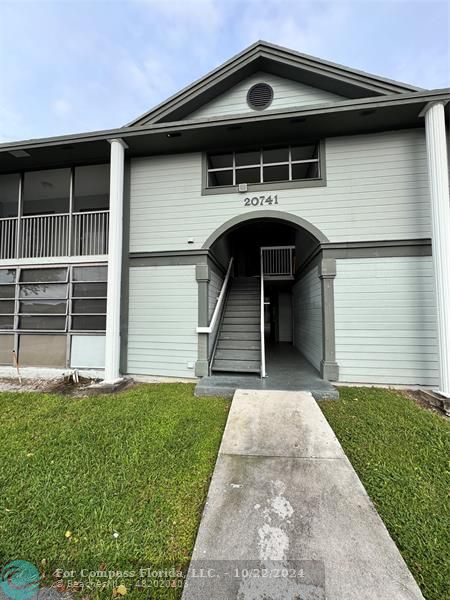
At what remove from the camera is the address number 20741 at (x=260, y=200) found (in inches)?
231

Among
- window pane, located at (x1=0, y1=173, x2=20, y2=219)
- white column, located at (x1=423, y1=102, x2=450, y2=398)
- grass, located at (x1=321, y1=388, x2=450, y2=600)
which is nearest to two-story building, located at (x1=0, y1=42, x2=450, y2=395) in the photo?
white column, located at (x1=423, y1=102, x2=450, y2=398)

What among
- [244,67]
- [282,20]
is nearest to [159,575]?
[244,67]

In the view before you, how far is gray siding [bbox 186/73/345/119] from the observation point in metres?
5.76

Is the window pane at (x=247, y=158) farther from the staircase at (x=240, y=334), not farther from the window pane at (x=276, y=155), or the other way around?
the staircase at (x=240, y=334)

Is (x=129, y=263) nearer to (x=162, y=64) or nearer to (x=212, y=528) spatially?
(x=212, y=528)

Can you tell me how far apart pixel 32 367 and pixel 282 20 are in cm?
1110

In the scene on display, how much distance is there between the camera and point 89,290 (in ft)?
21.6

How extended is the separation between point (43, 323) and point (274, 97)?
764 cm

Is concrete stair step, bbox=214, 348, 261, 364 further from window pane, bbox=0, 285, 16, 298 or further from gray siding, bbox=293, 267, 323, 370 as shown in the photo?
window pane, bbox=0, 285, 16, 298

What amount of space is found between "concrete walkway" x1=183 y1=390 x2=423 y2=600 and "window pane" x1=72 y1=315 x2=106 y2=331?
4505mm

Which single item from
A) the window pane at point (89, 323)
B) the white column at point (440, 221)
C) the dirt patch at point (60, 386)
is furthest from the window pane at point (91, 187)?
the white column at point (440, 221)

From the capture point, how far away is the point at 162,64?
11.5 metres

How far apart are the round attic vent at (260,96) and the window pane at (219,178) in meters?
1.46

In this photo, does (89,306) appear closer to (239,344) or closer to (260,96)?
(239,344)
